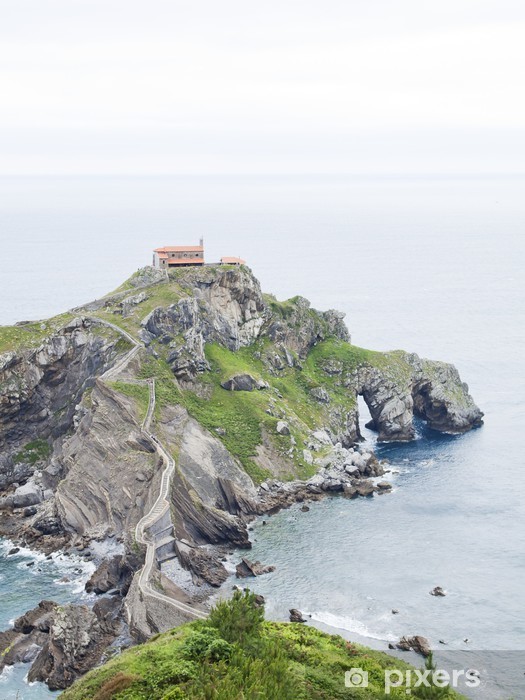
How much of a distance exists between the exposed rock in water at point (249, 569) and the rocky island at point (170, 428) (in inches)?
20.4

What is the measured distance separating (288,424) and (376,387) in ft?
79.5

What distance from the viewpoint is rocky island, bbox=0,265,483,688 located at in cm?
8294

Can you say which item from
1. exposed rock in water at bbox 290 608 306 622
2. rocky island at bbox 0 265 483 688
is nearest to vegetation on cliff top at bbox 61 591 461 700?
rocky island at bbox 0 265 483 688

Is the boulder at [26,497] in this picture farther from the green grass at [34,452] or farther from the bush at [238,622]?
the bush at [238,622]

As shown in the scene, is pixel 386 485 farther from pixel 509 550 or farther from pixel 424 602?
pixel 424 602

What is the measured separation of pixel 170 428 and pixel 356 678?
194 ft

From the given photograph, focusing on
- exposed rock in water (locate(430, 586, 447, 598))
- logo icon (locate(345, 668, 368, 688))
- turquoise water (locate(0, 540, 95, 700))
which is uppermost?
logo icon (locate(345, 668, 368, 688))

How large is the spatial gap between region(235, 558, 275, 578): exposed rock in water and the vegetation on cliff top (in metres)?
26.3

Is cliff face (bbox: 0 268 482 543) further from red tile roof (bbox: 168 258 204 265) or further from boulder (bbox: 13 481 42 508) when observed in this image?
red tile roof (bbox: 168 258 204 265)

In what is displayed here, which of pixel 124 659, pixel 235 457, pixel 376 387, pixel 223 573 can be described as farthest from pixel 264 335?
pixel 124 659

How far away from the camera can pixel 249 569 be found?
3531 inches

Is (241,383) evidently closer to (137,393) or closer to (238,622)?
(137,393)

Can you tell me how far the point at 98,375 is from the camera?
388 ft

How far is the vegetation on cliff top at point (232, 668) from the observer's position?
156ft
